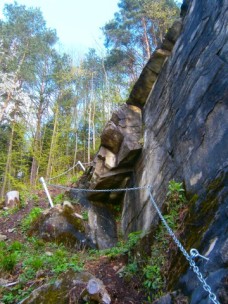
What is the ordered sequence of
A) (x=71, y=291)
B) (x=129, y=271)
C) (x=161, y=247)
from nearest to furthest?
(x=71, y=291) < (x=161, y=247) < (x=129, y=271)

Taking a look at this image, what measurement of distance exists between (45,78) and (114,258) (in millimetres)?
18336

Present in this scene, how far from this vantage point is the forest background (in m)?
16.5

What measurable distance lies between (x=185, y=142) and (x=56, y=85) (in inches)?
Result: 710

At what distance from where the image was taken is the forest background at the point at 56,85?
16.5m

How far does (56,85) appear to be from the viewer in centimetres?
2097

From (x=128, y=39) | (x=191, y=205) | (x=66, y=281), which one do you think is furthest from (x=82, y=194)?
(x=128, y=39)

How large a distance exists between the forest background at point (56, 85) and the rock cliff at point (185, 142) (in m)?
8.16

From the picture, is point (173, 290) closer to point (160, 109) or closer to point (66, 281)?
point (66, 281)

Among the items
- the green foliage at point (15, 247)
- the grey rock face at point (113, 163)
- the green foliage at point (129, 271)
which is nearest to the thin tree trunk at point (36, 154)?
the grey rock face at point (113, 163)

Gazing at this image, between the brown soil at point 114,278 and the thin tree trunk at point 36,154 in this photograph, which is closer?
the brown soil at point 114,278

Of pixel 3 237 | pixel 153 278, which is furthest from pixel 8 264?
pixel 153 278

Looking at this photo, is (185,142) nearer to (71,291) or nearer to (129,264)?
(129,264)

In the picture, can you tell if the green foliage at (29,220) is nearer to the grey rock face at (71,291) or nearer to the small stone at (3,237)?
the small stone at (3,237)

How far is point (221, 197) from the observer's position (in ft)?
9.81
